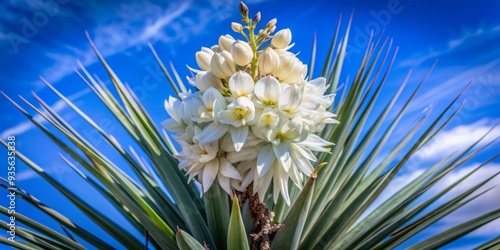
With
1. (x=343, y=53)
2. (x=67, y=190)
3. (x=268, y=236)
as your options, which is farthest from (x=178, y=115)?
(x=343, y=53)

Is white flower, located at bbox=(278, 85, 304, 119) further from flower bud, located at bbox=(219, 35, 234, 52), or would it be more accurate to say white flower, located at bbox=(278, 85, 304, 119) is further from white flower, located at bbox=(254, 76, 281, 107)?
flower bud, located at bbox=(219, 35, 234, 52)

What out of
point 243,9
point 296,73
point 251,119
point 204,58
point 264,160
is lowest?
point 264,160

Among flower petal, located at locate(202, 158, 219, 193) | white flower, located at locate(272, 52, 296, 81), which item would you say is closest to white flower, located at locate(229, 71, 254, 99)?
white flower, located at locate(272, 52, 296, 81)

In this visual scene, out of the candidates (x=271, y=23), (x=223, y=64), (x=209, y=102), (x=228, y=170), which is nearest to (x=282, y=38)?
(x=271, y=23)

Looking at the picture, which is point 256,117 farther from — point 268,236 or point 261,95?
point 268,236

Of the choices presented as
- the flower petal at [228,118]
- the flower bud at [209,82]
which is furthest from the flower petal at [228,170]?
the flower bud at [209,82]

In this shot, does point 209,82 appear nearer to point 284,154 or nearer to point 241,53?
point 241,53

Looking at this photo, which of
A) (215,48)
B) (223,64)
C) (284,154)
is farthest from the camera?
(215,48)
